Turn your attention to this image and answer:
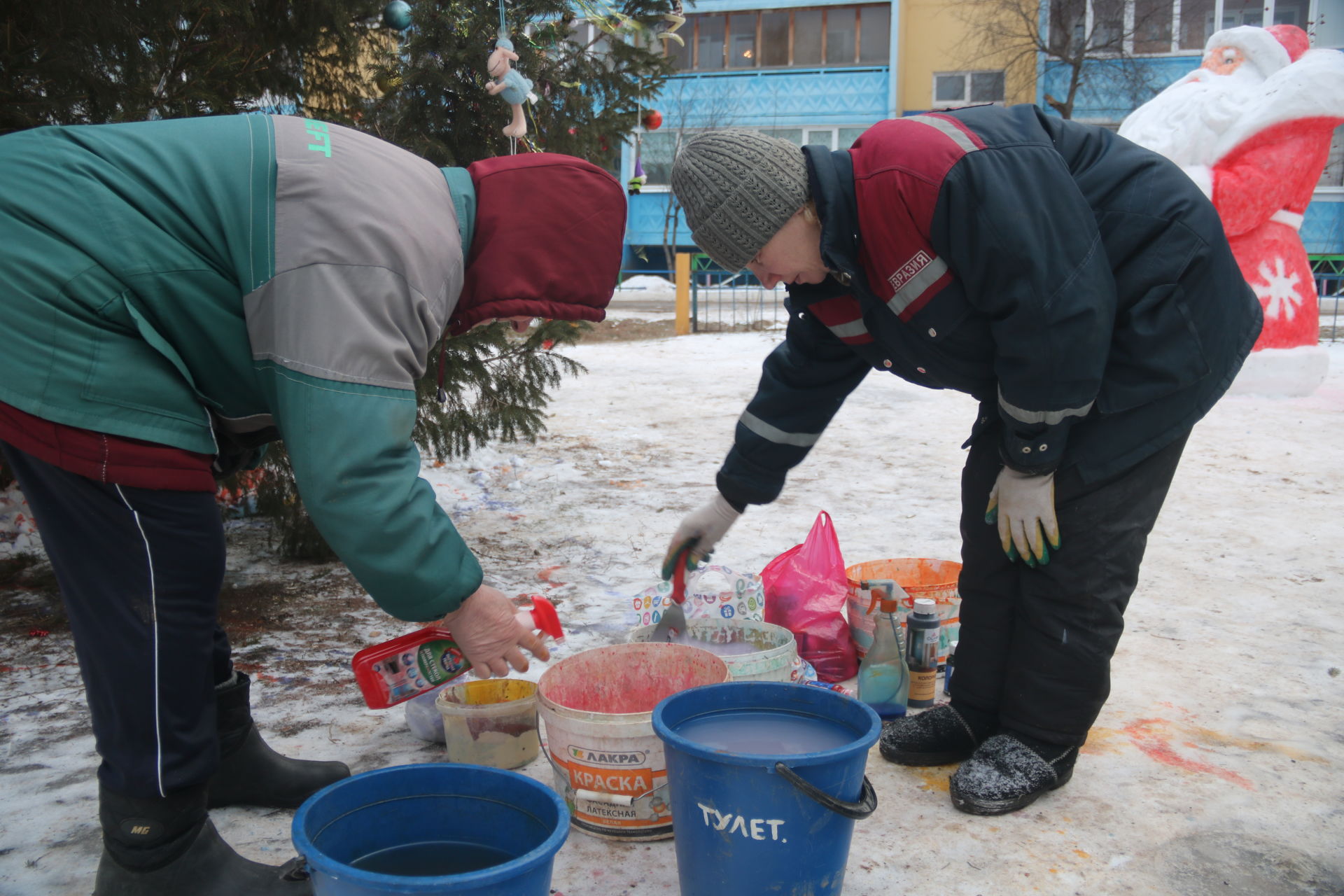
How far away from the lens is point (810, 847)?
5.35ft

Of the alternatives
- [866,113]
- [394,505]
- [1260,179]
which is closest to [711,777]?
[394,505]

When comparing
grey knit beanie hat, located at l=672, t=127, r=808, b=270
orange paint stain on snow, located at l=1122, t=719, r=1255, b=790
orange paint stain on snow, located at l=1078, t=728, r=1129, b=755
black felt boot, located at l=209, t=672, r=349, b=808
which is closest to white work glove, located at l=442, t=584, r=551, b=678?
black felt boot, located at l=209, t=672, r=349, b=808

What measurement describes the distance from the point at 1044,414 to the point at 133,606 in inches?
65.0

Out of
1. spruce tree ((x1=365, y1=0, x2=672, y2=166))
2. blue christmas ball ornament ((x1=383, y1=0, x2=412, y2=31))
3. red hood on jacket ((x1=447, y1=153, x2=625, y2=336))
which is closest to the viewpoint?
red hood on jacket ((x1=447, y1=153, x2=625, y2=336))

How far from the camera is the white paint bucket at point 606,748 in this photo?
6.39ft

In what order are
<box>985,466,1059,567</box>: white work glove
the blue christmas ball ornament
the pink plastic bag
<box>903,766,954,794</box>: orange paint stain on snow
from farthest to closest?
the blue christmas ball ornament → the pink plastic bag → <box>903,766,954,794</box>: orange paint stain on snow → <box>985,466,1059,567</box>: white work glove

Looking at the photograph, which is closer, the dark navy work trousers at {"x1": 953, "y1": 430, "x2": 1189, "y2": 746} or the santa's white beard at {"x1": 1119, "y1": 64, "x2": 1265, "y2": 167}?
the dark navy work trousers at {"x1": 953, "y1": 430, "x2": 1189, "y2": 746}

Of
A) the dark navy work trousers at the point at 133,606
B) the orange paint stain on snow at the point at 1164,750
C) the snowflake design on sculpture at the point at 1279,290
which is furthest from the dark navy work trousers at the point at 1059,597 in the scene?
the snowflake design on sculpture at the point at 1279,290

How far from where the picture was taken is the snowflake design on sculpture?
7746 millimetres

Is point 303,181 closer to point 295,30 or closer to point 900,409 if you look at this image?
point 295,30

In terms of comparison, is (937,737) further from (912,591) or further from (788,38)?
(788,38)

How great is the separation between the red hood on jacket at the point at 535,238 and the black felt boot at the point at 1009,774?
1.34 m

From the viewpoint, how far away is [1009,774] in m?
2.17

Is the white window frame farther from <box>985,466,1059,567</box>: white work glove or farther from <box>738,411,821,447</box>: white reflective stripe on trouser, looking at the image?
<box>985,466,1059,567</box>: white work glove
